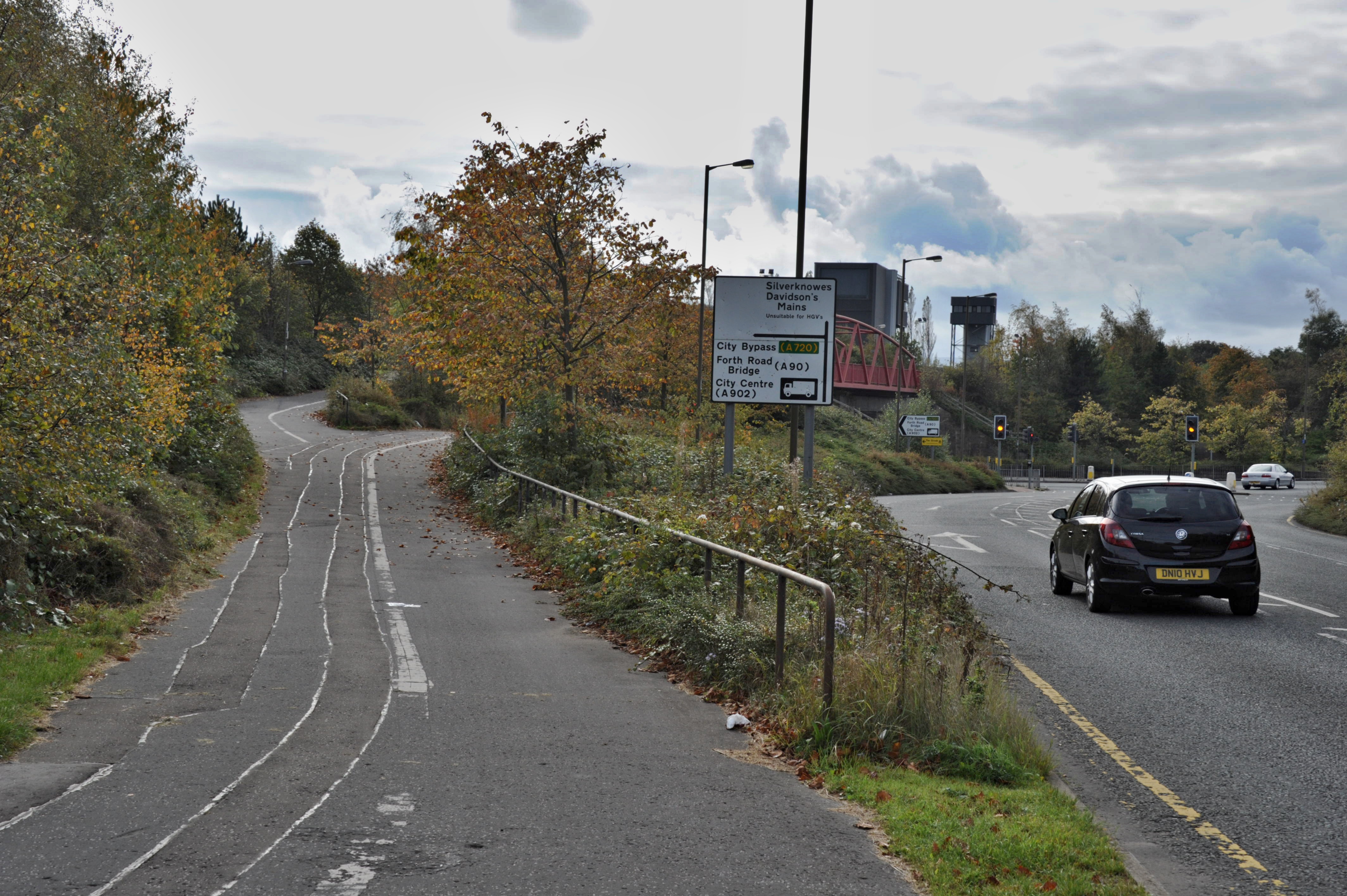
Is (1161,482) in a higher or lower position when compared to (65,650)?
higher

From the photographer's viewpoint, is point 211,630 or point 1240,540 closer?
point 211,630

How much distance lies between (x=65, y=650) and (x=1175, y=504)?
36.7 feet

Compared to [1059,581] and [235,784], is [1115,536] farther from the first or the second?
[235,784]

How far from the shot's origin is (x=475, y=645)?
10188 millimetres

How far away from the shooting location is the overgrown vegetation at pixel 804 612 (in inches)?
264

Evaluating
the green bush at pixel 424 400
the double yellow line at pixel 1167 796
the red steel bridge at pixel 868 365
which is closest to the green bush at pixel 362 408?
the green bush at pixel 424 400

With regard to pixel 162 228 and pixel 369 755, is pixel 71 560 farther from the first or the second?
pixel 162 228

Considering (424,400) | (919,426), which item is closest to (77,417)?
(424,400)

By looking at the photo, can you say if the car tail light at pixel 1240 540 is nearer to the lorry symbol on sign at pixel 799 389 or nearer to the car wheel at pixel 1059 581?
the car wheel at pixel 1059 581

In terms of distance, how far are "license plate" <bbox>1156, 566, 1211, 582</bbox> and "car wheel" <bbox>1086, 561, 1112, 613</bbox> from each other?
0.58 metres

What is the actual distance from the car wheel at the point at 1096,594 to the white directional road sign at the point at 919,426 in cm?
4810

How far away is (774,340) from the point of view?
621 inches

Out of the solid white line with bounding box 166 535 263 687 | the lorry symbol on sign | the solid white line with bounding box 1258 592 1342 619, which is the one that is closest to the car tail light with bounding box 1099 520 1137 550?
the solid white line with bounding box 1258 592 1342 619

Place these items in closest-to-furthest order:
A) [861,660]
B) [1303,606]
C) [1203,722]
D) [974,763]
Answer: [974,763]
[861,660]
[1203,722]
[1303,606]
